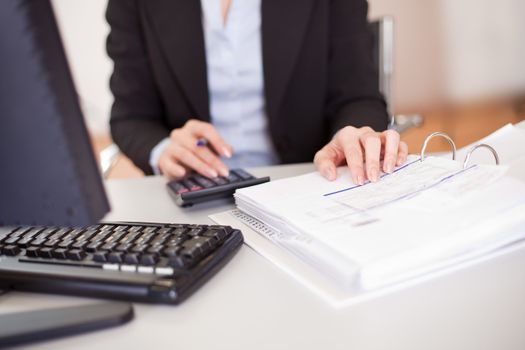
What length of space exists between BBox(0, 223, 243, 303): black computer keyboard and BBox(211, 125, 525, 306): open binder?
0.21 ft

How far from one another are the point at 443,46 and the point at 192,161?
2.51 metres

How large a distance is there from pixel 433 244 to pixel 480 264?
61 mm

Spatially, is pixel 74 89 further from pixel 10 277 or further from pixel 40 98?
pixel 10 277

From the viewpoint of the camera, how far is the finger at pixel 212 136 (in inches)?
27.8

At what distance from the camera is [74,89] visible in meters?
0.30

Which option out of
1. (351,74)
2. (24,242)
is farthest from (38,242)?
(351,74)

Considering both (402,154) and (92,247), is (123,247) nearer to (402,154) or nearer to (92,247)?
(92,247)

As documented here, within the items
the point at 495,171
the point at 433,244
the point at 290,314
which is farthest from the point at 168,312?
the point at 495,171

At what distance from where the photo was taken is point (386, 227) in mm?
396

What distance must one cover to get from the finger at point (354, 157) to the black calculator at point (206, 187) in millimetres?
127

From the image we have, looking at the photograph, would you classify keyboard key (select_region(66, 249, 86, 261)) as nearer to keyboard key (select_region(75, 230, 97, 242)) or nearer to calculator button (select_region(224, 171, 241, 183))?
keyboard key (select_region(75, 230, 97, 242))

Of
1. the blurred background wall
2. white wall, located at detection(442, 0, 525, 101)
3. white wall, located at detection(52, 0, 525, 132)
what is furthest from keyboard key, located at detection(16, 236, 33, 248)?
white wall, located at detection(442, 0, 525, 101)

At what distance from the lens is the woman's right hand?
0.68 m

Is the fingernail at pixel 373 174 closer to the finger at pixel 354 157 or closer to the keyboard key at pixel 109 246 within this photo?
the finger at pixel 354 157
